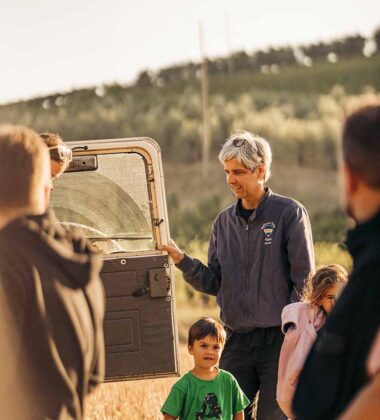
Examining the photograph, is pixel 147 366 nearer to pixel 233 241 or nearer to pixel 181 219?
pixel 233 241

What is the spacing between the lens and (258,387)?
24.2 ft

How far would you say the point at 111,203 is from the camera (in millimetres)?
8656

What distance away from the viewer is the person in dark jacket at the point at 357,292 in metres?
3.69

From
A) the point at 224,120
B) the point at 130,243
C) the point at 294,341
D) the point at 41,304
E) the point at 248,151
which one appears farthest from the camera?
the point at 224,120

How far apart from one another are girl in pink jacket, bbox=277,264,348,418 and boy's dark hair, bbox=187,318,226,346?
474mm

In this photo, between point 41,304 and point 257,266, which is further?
point 257,266

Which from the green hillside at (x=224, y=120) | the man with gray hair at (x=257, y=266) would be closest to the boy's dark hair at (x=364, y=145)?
the man with gray hair at (x=257, y=266)

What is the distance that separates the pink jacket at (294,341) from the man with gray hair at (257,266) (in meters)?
0.33

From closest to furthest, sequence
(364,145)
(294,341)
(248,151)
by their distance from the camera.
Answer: (364,145) → (294,341) → (248,151)

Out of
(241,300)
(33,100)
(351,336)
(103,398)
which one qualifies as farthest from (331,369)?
(33,100)

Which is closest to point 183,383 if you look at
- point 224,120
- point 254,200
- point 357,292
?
point 254,200

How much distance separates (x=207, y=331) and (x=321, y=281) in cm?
77

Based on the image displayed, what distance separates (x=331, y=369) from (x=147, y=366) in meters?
4.59

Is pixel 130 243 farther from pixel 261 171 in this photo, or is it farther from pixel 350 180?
pixel 350 180
